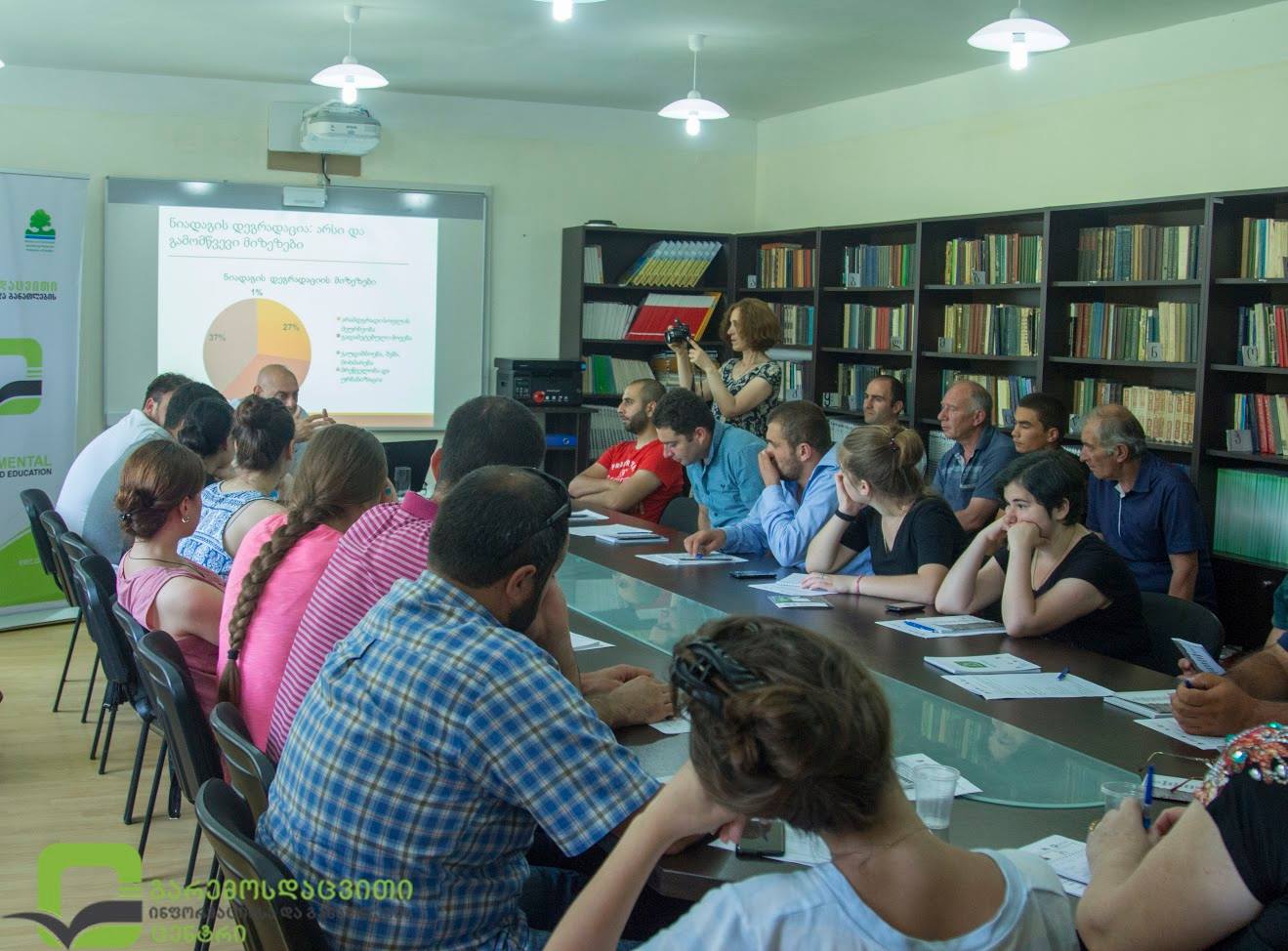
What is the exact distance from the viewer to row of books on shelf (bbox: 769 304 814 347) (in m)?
8.02

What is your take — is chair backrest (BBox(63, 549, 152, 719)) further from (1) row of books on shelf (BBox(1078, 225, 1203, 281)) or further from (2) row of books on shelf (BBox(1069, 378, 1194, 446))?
(1) row of books on shelf (BBox(1078, 225, 1203, 281))

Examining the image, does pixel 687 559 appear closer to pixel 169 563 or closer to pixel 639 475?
pixel 639 475

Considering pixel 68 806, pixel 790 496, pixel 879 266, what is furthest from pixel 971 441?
pixel 68 806

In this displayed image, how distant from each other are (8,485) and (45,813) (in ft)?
9.83

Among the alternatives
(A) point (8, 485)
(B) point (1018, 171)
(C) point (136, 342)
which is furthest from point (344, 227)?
(B) point (1018, 171)

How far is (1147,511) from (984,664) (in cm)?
245

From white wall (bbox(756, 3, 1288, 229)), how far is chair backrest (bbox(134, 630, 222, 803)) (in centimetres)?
487

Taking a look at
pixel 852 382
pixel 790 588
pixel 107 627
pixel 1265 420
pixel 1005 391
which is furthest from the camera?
pixel 852 382

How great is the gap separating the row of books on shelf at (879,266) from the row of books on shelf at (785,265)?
21 cm

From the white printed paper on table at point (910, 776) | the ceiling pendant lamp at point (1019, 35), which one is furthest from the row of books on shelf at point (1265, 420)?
the white printed paper on table at point (910, 776)

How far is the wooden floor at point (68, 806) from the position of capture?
10.8 feet

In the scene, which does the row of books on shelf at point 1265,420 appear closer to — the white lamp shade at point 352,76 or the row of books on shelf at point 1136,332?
the row of books on shelf at point 1136,332

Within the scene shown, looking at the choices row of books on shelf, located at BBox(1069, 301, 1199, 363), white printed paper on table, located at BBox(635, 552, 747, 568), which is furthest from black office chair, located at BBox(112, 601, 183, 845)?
row of books on shelf, located at BBox(1069, 301, 1199, 363)

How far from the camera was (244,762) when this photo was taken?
6.63ft
